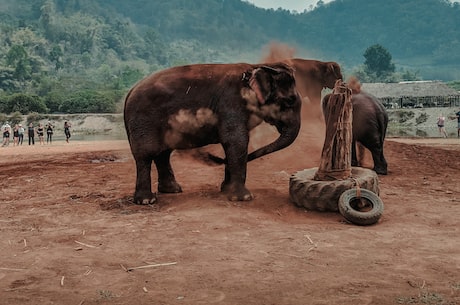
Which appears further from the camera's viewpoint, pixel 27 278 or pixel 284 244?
pixel 284 244

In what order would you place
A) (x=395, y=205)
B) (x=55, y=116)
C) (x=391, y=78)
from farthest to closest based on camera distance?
(x=391, y=78), (x=55, y=116), (x=395, y=205)

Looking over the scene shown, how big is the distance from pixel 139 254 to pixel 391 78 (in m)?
127

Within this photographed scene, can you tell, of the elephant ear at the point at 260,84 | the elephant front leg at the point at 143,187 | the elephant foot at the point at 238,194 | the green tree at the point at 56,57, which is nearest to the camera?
the elephant foot at the point at 238,194

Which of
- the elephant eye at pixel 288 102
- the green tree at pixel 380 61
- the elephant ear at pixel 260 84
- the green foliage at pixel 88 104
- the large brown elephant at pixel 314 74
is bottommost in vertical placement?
the green foliage at pixel 88 104

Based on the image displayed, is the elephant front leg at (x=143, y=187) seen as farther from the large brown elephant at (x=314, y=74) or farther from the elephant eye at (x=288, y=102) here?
the large brown elephant at (x=314, y=74)

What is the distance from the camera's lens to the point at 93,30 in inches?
6811

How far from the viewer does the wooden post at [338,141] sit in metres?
7.64

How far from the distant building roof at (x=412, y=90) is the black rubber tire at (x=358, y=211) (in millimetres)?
56843

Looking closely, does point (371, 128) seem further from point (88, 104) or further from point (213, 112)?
point (88, 104)

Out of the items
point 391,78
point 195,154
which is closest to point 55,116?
point 195,154

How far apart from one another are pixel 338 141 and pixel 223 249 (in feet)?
10.7

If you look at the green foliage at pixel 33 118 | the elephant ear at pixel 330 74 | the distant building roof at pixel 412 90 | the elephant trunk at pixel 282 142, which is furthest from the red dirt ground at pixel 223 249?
the distant building roof at pixel 412 90

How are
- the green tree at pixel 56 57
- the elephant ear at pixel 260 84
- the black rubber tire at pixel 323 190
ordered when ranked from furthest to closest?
the green tree at pixel 56 57 < the elephant ear at pixel 260 84 < the black rubber tire at pixel 323 190

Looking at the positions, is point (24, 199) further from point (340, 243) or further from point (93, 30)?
point (93, 30)
